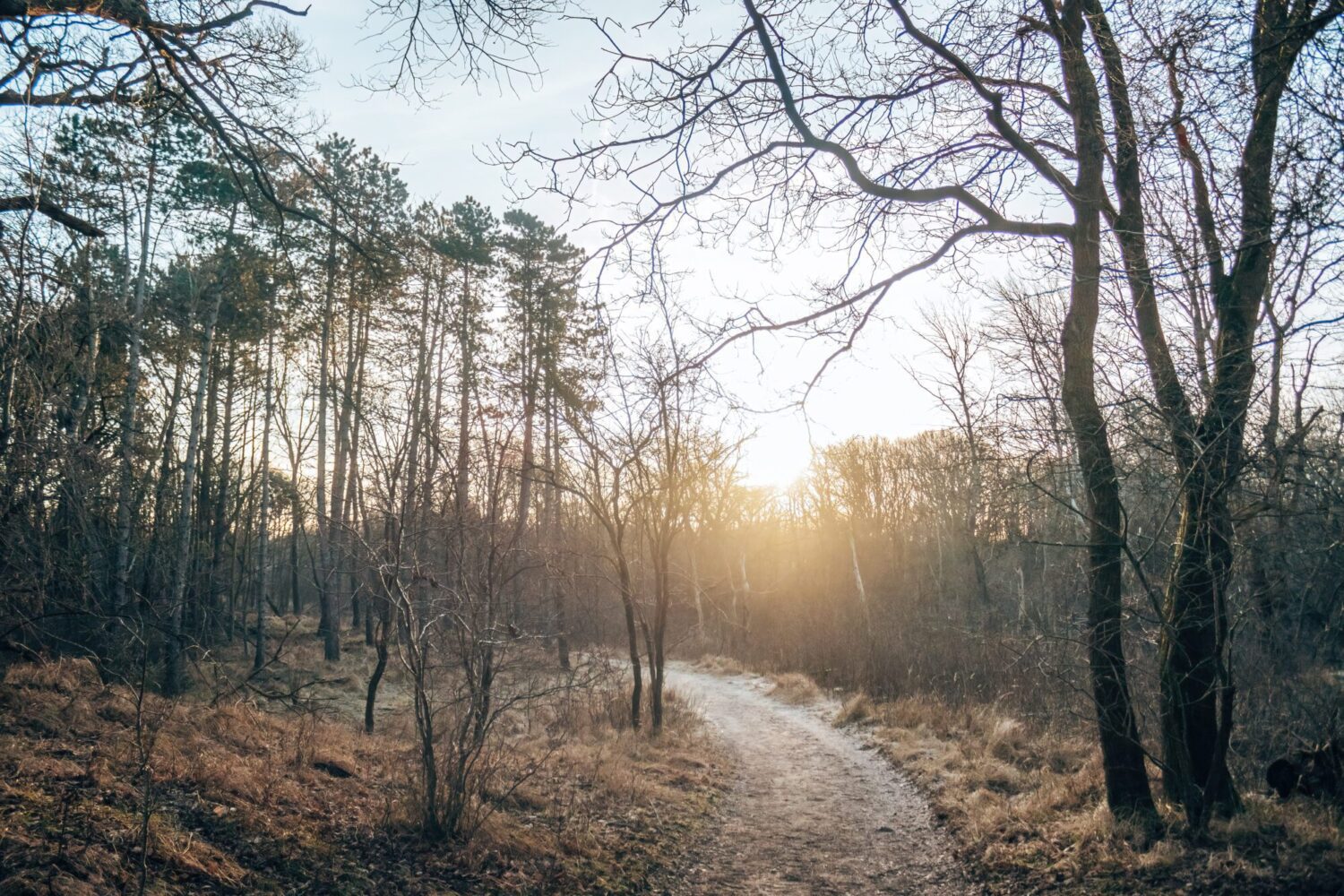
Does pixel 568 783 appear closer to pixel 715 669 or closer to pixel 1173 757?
pixel 1173 757

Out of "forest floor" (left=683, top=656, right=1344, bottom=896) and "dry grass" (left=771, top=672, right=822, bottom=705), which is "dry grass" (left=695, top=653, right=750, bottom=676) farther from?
"forest floor" (left=683, top=656, right=1344, bottom=896)

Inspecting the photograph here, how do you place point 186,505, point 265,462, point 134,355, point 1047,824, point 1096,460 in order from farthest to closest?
1. point 265,462
2. point 186,505
3. point 134,355
4. point 1047,824
5. point 1096,460

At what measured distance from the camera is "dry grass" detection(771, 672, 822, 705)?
55.8 feet

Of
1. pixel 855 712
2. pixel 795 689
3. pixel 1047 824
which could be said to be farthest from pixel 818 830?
pixel 795 689

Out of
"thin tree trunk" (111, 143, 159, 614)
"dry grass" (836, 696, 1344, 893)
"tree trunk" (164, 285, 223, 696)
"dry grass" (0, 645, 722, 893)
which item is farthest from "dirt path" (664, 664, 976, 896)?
"tree trunk" (164, 285, 223, 696)

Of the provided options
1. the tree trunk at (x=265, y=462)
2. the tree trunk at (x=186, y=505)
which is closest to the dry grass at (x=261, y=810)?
the tree trunk at (x=186, y=505)

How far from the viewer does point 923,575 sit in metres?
37.0

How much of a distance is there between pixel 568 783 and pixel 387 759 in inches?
75.7

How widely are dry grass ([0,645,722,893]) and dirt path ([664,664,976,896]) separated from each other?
49cm

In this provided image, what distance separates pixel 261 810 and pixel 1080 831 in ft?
21.2

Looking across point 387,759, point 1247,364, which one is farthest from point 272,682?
point 1247,364

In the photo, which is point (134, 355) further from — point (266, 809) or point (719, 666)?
point (719, 666)

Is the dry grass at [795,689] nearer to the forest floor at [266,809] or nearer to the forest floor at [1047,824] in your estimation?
the forest floor at [1047,824]

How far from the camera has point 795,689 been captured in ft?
57.8
